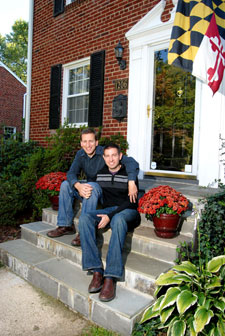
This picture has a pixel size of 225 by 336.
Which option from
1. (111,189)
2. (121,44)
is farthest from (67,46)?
(111,189)

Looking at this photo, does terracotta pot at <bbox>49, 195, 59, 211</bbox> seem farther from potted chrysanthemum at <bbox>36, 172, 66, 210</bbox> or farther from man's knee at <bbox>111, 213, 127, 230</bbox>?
man's knee at <bbox>111, 213, 127, 230</bbox>

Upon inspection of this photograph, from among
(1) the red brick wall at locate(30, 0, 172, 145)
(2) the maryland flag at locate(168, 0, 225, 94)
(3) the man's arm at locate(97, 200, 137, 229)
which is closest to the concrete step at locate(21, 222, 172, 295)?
(3) the man's arm at locate(97, 200, 137, 229)

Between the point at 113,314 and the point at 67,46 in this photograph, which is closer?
the point at 113,314

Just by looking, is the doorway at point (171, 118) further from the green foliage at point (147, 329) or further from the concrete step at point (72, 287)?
the green foliage at point (147, 329)

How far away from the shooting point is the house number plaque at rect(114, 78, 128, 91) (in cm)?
464

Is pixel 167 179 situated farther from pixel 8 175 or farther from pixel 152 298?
pixel 8 175

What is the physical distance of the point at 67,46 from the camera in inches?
230

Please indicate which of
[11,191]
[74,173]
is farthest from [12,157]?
[74,173]

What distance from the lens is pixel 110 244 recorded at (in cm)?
229

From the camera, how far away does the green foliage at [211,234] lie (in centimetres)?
238

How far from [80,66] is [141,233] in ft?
13.9

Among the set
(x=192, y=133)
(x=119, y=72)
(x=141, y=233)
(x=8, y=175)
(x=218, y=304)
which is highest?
(x=119, y=72)

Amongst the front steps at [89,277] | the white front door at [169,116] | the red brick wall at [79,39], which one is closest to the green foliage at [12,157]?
the red brick wall at [79,39]

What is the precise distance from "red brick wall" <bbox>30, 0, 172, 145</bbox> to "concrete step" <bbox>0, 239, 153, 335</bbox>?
2609mm
